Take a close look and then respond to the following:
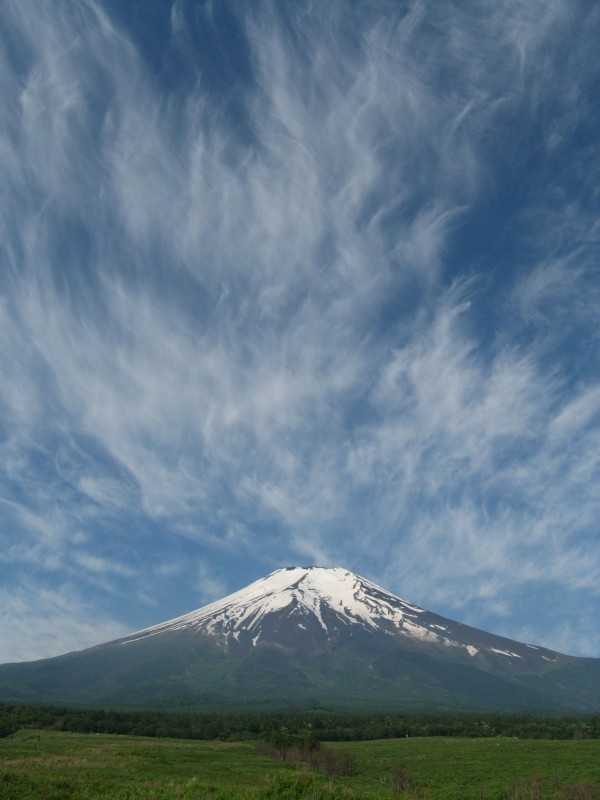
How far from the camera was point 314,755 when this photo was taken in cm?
5234

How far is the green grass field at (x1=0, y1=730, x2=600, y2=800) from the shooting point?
1066 inches

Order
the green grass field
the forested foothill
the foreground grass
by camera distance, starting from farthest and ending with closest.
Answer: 1. the forested foothill
2. the foreground grass
3. the green grass field

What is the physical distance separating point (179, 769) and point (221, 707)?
110 m

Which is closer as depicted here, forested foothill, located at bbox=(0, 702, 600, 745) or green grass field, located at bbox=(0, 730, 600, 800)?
green grass field, located at bbox=(0, 730, 600, 800)

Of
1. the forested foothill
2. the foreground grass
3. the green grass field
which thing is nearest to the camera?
the green grass field

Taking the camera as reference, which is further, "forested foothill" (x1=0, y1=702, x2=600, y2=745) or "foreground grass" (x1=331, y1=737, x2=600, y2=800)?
"forested foothill" (x1=0, y1=702, x2=600, y2=745)

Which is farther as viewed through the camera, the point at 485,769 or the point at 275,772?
the point at 485,769

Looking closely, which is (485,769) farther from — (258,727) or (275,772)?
(258,727)

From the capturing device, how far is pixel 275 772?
42.4 metres

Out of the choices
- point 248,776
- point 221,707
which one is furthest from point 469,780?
point 221,707

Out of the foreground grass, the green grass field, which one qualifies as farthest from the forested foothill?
the foreground grass

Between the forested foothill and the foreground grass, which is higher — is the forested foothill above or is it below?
above

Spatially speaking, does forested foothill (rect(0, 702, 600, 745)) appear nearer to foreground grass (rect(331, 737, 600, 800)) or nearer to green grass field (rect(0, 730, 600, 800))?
green grass field (rect(0, 730, 600, 800))

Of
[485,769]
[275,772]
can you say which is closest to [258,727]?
[275,772]
